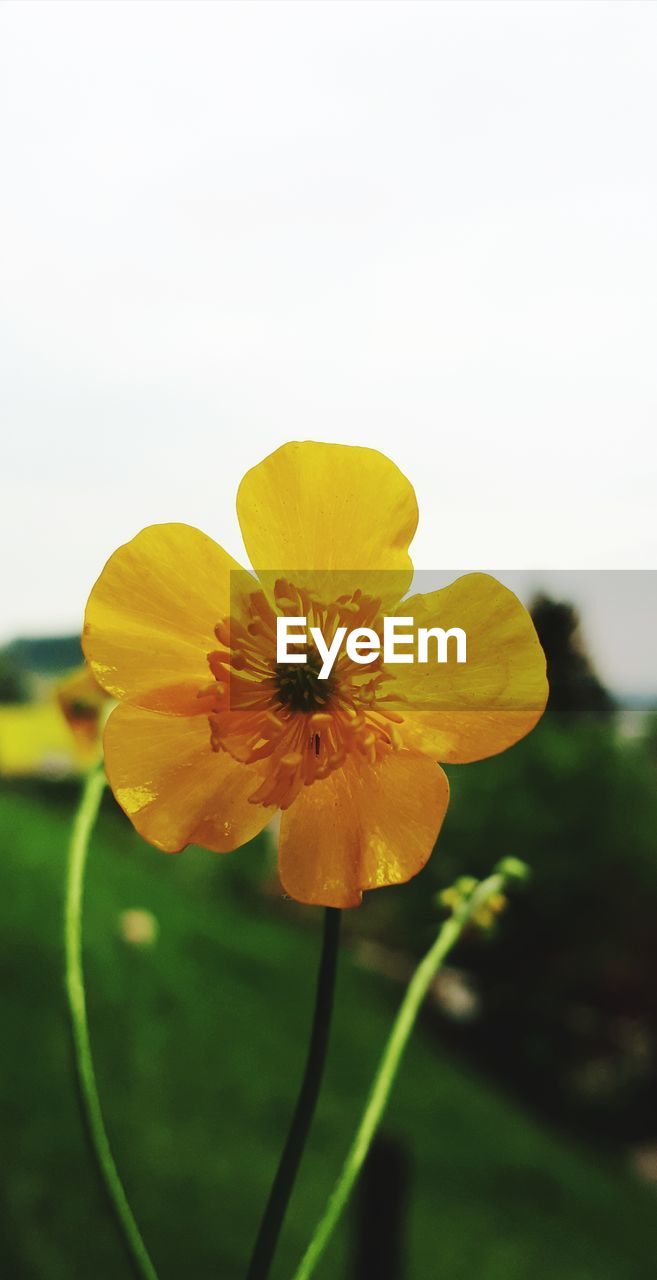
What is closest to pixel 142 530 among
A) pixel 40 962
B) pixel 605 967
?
pixel 40 962

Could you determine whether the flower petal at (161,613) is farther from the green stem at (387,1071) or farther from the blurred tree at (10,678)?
the blurred tree at (10,678)

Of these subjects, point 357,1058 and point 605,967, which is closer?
point 357,1058

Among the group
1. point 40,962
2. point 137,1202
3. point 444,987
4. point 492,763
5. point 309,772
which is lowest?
point 444,987

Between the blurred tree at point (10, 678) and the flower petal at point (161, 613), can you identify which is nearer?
the flower petal at point (161, 613)

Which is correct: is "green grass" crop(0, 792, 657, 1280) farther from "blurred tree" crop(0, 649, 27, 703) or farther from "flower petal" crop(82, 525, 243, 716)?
"flower petal" crop(82, 525, 243, 716)

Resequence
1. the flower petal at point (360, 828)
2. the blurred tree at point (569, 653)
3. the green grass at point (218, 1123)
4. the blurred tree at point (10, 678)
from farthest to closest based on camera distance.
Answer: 1. the blurred tree at point (569, 653)
2. the blurred tree at point (10, 678)
3. the green grass at point (218, 1123)
4. the flower petal at point (360, 828)

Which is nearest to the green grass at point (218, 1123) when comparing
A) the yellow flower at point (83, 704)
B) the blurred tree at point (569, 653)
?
the yellow flower at point (83, 704)

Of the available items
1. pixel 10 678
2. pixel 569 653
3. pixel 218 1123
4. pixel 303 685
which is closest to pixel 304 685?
pixel 303 685

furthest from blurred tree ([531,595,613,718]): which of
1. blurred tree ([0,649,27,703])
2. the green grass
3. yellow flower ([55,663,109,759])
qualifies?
yellow flower ([55,663,109,759])

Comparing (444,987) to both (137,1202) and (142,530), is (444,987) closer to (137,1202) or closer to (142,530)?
(137,1202)
